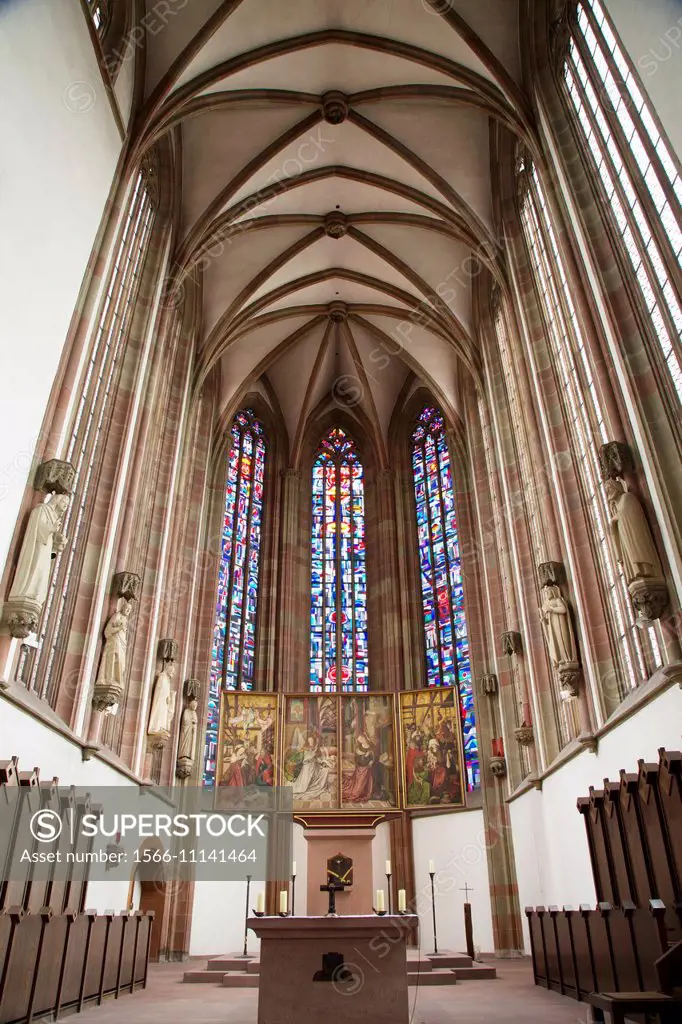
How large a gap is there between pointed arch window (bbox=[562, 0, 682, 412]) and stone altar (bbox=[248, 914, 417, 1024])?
6.58m

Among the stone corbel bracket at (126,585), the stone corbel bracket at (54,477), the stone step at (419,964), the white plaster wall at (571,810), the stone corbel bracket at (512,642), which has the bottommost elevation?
the stone step at (419,964)

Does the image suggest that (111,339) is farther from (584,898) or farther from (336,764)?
(584,898)

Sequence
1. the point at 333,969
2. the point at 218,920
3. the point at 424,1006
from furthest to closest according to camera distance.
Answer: the point at 218,920 → the point at 424,1006 → the point at 333,969

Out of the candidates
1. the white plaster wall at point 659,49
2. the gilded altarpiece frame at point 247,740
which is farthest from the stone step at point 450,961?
the white plaster wall at point 659,49

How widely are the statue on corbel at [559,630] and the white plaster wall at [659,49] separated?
22.3 ft

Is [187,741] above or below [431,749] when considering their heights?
above

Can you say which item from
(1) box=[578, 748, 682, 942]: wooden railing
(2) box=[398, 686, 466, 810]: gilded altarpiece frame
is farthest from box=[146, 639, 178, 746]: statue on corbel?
(1) box=[578, 748, 682, 942]: wooden railing

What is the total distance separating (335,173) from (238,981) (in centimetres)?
1664

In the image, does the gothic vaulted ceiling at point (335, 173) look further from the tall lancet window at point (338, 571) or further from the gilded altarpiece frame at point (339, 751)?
the gilded altarpiece frame at point (339, 751)

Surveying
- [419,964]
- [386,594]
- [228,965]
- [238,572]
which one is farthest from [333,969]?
[238,572]

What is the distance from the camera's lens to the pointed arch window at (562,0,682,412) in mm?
9344

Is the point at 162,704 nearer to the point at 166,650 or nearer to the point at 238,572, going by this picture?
the point at 166,650

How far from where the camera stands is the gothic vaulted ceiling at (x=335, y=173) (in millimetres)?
15211

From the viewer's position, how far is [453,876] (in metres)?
18.5
